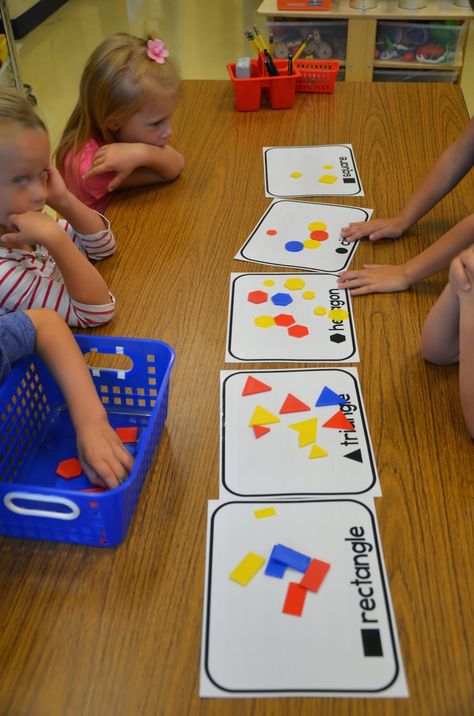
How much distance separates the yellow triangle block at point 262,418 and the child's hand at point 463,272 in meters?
0.30

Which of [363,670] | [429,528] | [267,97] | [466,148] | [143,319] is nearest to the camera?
[363,670]

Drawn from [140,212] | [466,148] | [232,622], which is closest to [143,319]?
[140,212]

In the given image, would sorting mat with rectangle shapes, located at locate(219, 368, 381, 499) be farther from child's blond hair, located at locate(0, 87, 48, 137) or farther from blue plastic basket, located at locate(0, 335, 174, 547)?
child's blond hair, located at locate(0, 87, 48, 137)

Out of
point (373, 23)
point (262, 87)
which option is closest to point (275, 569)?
point (262, 87)

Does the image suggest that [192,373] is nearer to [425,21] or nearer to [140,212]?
[140,212]

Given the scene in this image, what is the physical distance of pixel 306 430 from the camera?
870 mm

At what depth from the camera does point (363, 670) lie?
622mm

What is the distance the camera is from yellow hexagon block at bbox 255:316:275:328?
1051mm

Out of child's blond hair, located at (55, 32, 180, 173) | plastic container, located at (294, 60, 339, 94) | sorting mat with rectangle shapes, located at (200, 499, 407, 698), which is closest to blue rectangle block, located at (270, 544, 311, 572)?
sorting mat with rectangle shapes, located at (200, 499, 407, 698)

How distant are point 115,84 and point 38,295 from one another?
21.1 inches

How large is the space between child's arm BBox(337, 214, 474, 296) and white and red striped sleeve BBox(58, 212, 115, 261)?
41cm

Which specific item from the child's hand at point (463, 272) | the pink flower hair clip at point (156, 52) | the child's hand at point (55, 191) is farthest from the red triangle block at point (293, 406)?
the pink flower hair clip at point (156, 52)

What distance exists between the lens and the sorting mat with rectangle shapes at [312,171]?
1.39 meters

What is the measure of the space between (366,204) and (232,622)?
0.92 meters
